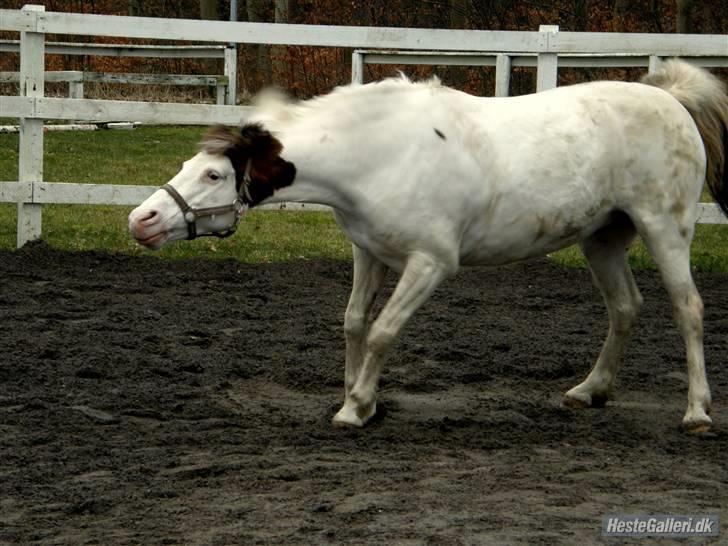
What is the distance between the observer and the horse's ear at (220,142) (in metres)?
5.60

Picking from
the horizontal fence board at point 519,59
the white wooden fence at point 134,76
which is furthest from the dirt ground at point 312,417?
the white wooden fence at point 134,76

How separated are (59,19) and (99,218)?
237 centimetres

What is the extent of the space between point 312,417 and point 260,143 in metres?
1.40

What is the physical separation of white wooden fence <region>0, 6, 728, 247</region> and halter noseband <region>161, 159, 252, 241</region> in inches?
188

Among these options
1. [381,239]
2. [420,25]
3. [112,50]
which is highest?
[420,25]

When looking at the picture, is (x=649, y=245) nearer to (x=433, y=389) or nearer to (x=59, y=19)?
(x=433, y=389)

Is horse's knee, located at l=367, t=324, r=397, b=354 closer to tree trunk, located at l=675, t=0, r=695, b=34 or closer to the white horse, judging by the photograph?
the white horse

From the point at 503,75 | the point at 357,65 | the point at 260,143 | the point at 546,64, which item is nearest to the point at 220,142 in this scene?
the point at 260,143

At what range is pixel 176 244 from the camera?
11.2 metres

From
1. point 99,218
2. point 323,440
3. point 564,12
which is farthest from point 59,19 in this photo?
point 564,12

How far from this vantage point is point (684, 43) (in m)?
10.8

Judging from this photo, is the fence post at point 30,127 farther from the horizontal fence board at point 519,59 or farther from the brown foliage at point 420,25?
the brown foliage at point 420,25

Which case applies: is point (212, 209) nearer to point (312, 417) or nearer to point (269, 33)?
point (312, 417)

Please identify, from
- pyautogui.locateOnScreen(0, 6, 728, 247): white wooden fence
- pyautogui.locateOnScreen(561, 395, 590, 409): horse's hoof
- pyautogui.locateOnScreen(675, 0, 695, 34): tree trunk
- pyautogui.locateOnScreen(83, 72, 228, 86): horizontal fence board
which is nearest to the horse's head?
pyautogui.locateOnScreen(561, 395, 590, 409): horse's hoof
